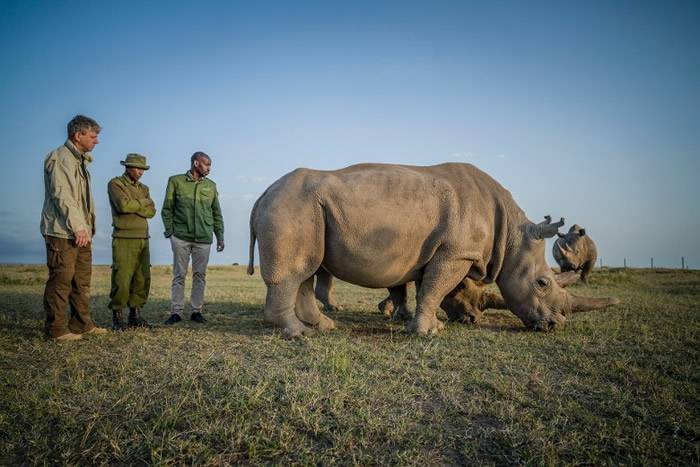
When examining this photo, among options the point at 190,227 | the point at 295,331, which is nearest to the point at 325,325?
the point at 295,331

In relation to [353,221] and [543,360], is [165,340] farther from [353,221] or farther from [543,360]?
[543,360]

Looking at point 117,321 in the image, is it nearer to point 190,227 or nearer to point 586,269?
point 190,227

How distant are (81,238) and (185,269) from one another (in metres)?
1.90

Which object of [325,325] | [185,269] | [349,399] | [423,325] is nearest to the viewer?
[349,399]

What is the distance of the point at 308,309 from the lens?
589cm

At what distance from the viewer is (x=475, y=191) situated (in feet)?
19.8

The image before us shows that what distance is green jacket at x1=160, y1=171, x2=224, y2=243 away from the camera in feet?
22.0

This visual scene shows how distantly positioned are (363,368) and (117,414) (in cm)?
190

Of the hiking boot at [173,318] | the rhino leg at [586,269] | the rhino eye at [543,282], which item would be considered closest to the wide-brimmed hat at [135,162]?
the hiking boot at [173,318]

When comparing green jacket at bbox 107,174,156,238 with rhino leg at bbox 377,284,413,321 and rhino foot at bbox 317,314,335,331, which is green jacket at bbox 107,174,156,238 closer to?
rhino foot at bbox 317,314,335,331

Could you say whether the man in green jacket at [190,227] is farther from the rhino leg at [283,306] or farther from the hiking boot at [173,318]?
the rhino leg at [283,306]

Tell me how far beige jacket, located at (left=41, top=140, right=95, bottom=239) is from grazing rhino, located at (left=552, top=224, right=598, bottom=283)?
9.39 m

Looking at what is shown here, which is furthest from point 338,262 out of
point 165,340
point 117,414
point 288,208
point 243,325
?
point 117,414

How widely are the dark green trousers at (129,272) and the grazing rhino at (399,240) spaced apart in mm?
1525
